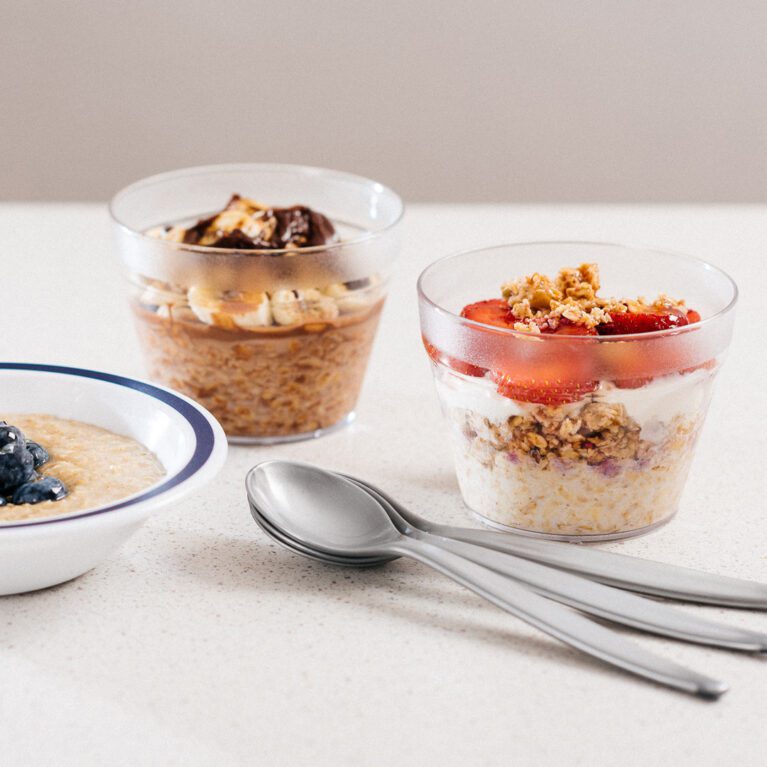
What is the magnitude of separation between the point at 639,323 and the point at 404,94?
8.76 ft

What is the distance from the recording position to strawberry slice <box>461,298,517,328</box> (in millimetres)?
1080

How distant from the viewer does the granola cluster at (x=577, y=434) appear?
1016mm

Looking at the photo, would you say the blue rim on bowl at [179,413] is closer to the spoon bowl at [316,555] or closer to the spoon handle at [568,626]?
the spoon bowl at [316,555]

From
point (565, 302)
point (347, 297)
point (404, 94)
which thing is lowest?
point (404, 94)

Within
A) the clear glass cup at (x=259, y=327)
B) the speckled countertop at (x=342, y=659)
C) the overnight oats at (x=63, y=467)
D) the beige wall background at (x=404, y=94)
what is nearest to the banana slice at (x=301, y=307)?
the clear glass cup at (x=259, y=327)

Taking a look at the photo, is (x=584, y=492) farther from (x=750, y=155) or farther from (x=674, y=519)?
(x=750, y=155)

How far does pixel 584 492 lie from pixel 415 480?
8.9 inches

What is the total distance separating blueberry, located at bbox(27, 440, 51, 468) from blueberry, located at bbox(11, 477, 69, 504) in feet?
0.20

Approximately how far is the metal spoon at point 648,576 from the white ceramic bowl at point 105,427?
11.2 inches

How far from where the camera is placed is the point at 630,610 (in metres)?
0.88

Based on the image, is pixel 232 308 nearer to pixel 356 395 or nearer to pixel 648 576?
pixel 356 395

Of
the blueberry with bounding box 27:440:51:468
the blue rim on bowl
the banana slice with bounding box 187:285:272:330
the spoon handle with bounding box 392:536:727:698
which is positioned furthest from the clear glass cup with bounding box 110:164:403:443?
the spoon handle with bounding box 392:536:727:698

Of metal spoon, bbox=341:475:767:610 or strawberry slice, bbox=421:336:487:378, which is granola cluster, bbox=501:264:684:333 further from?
metal spoon, bbox=341:475:767:610

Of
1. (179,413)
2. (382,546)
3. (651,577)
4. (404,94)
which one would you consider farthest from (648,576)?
(404,94)
